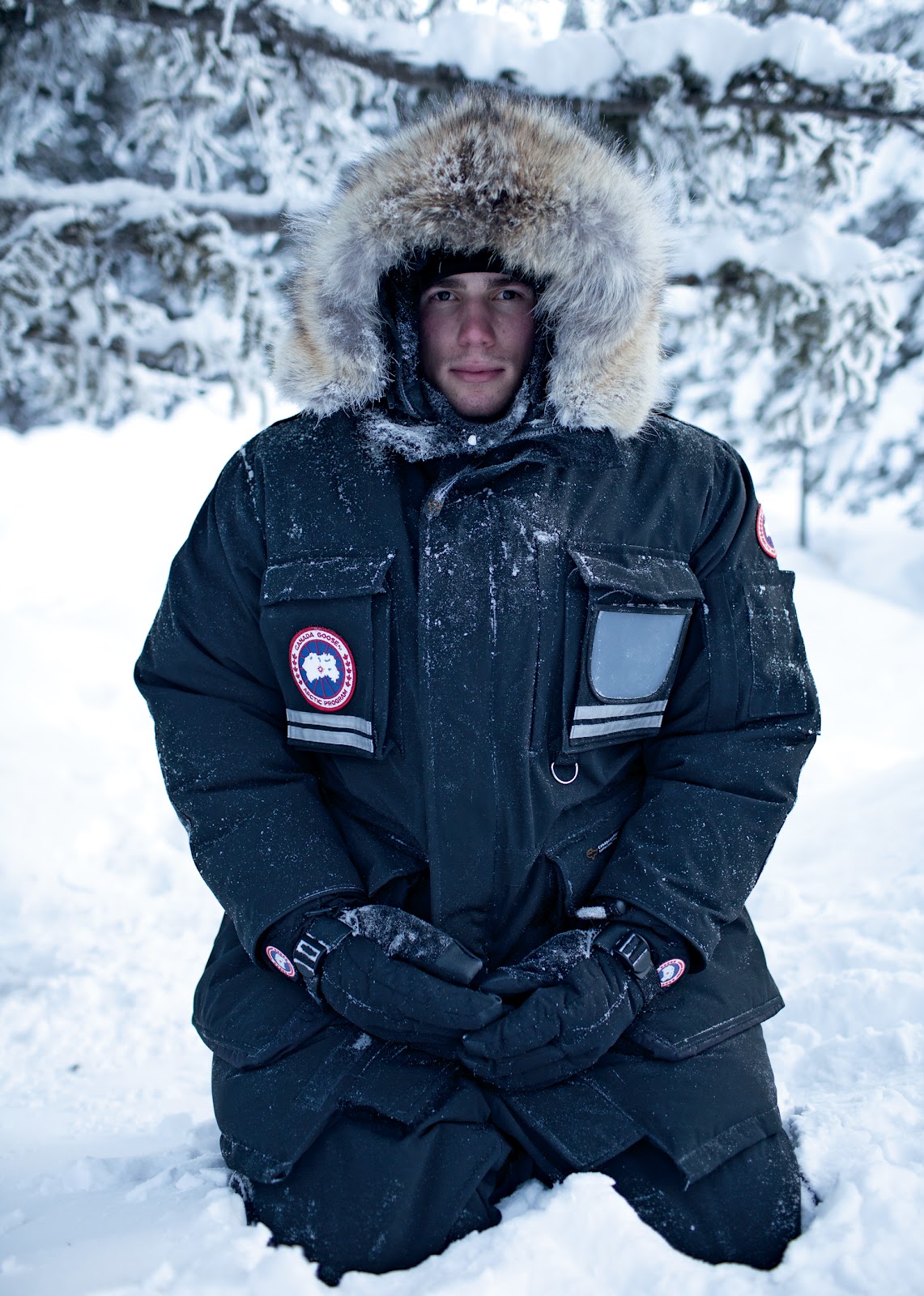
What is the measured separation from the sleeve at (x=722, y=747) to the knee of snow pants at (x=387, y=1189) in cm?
52

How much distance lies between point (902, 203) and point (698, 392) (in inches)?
150

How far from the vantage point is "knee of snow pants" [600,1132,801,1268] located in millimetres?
1593

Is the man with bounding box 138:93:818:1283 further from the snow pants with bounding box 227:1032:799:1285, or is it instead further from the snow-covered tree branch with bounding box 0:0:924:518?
the snow-covered tree branch with bounding box 0:0:924:518

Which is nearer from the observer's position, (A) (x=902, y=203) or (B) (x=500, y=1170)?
(B) (x=500, y=1170)

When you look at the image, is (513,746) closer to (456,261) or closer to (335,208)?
(456,261)

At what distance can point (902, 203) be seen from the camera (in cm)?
898

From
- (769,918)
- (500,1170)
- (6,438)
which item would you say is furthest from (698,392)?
(500,1170)

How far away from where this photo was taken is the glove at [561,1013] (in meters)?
1.67

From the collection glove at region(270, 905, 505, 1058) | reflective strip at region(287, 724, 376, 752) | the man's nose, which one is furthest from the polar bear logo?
the man's nose

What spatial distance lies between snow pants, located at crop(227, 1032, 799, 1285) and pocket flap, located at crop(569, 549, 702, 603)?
97cm

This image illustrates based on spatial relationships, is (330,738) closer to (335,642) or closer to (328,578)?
(335,642)

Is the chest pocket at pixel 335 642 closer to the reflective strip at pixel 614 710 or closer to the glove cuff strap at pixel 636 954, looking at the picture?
the reflective strip at pixel 614 710

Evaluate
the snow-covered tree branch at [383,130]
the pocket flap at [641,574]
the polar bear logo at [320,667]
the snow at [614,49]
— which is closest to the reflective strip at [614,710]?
the pocket flap at [641,574]

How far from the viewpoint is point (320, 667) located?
1955 mm
